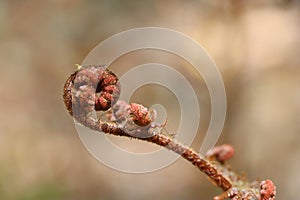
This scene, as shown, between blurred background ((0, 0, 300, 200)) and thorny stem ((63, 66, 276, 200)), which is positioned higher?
blurred background ((0, 0, 300, 200))

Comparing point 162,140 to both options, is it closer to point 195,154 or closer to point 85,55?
point 195,154

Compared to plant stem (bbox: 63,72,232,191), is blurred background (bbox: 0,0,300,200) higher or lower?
higher

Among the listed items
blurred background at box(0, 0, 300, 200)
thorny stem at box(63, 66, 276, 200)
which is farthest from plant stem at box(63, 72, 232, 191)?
blurred background at box(0, 0, 300, 200)

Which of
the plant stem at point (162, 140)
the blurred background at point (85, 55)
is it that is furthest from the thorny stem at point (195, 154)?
the blurred background at point (85, 55)

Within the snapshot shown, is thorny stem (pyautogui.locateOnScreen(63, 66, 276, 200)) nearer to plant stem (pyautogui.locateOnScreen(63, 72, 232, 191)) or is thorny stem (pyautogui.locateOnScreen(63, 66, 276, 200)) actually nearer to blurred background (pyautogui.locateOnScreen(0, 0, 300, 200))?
plant stem (pyautogui.locateOnScreen(63, 72, 232, 191))

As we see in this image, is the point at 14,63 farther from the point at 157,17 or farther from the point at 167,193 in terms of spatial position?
the point at 167,193

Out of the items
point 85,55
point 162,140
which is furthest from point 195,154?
point 85,55

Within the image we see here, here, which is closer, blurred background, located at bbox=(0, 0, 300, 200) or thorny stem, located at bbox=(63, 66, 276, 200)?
thorny stem, located at bbox=(63, 66, 276, 200)

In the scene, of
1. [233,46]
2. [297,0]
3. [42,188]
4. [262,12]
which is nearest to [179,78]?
[233,46]
